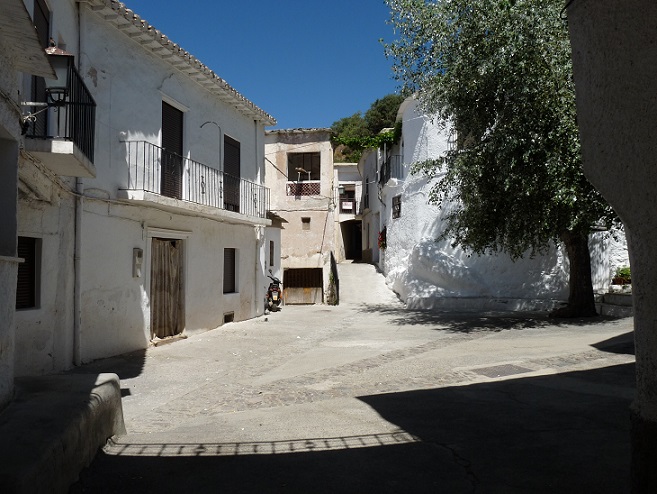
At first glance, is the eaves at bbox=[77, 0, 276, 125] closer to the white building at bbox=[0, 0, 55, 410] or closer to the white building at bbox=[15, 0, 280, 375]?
the white building at bbox=[15, 0, 280, 375]

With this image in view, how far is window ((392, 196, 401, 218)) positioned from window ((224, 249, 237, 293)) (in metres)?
9.02

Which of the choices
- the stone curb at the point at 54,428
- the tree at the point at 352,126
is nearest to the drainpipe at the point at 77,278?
the stone curb at the point at 54,428

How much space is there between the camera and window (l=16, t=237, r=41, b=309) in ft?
27.2

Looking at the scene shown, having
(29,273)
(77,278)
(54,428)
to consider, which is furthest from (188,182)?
(54,428)

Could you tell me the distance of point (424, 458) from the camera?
4.45m

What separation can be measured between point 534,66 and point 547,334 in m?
5.34

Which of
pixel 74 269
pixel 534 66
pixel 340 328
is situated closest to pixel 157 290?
pixel 74 269

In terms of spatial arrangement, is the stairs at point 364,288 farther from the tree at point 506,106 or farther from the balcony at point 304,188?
the tree at point 506,106

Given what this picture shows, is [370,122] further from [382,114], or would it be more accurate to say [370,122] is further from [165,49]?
[165,49]

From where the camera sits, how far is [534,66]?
1182cm

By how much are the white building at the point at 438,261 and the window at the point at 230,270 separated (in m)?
6.17

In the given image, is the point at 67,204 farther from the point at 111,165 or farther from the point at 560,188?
the point at 560,188

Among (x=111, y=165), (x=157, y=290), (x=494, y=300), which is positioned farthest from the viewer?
(x=494, y=300)

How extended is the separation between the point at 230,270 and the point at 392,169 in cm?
1098
